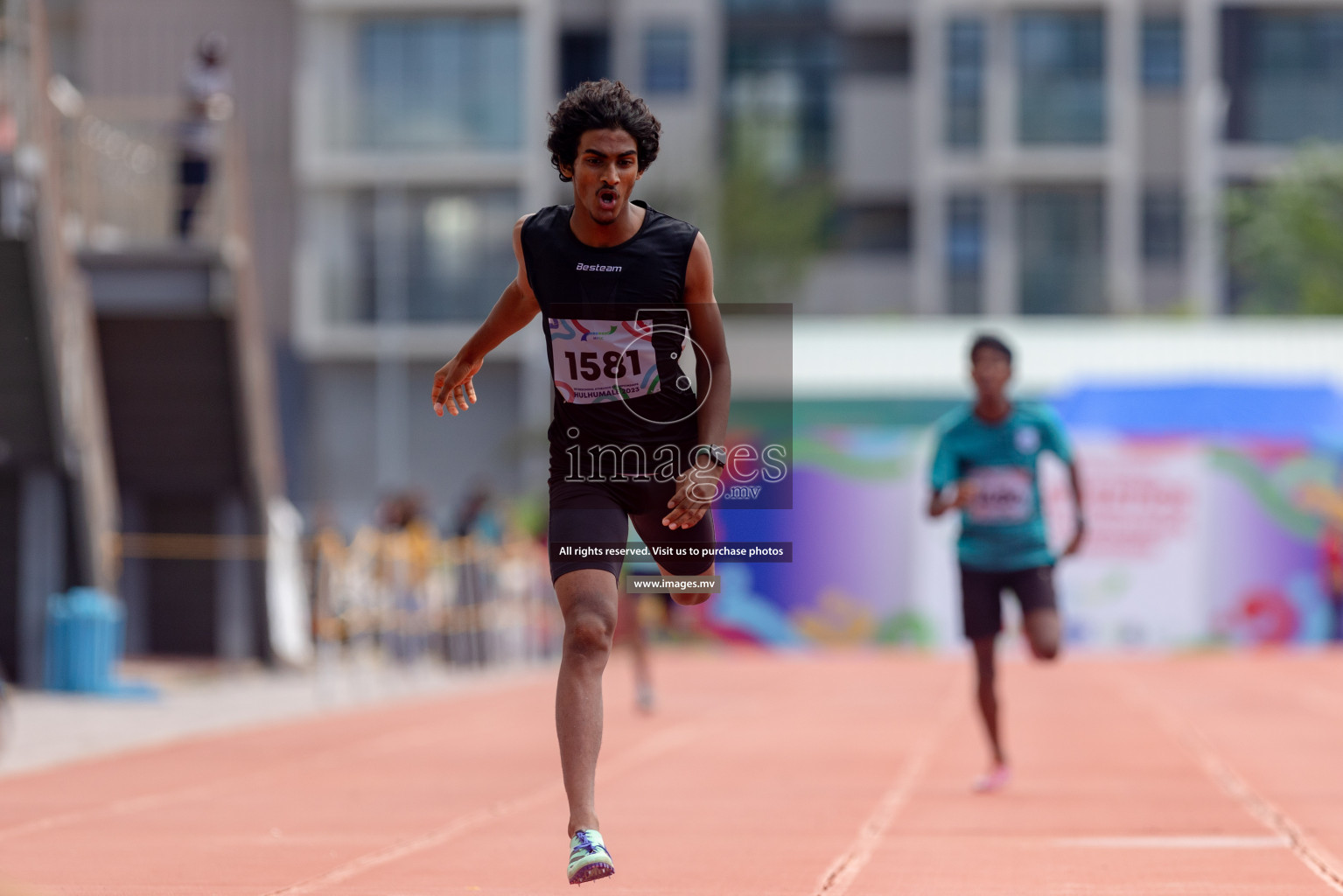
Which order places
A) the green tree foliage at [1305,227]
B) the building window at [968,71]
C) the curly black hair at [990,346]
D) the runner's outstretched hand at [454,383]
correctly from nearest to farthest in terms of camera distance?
the runner's outstretched hand at [454,383], the curly black hair at [990,346], the green tree foliage at [1305,227], the building window at [968,71]

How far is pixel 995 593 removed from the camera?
412 inches

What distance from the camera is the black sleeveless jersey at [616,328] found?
627cm

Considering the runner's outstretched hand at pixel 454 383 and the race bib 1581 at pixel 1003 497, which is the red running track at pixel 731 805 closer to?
the race bib 1581 at pixel 1003 497

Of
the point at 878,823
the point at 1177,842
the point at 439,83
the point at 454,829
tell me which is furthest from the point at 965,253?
the point at 1177,842

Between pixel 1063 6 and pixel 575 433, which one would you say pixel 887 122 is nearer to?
pixel 1063 6

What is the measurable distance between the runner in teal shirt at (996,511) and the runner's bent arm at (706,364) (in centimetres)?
406

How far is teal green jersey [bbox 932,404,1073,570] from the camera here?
10414 millimetres

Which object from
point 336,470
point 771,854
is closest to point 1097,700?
point 771,854

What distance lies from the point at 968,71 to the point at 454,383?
44699 mm

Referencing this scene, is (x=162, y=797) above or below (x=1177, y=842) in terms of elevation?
below

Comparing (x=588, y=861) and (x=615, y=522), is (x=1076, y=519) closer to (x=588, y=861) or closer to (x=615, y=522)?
(x=615, y=522)

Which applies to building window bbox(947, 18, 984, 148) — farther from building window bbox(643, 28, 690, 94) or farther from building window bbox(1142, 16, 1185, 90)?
building window bbox(643, 28, 690, 94)

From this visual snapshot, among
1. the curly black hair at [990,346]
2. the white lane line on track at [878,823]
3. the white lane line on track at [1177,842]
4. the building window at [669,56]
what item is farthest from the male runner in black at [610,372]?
the building window at [669,56]

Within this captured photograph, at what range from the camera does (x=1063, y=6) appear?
163 feet
